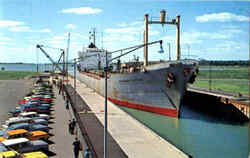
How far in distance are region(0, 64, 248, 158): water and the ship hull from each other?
3.17 ft

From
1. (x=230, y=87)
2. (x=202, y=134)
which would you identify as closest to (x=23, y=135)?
(x=202, y=134)

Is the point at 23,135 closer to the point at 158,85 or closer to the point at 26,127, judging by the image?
the point at 26,127

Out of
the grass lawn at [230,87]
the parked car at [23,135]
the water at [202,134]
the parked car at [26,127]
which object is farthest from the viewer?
the grass lawn at [230,87]

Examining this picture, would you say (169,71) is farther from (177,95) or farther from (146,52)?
(146,52)

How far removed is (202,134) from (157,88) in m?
6.57

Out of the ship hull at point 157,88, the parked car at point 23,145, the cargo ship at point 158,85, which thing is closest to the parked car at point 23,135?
A: the parked car at point 23,145

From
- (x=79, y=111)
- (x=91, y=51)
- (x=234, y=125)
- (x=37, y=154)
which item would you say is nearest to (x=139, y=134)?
Answer: (x=37, y=154)

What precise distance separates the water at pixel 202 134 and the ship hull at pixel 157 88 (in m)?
0.96

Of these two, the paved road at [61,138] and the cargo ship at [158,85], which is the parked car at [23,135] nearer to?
the paved road at [61,138]

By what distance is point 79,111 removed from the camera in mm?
22797

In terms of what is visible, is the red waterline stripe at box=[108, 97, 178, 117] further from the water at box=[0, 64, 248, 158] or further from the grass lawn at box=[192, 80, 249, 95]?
the grass lawn at box=[192, 80, 249, 95]

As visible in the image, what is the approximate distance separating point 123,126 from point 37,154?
7.92 meters

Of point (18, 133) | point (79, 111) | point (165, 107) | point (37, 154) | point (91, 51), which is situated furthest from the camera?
point (91, 51)

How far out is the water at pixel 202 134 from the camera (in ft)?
51.9
